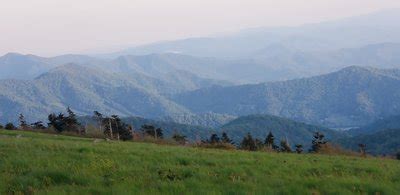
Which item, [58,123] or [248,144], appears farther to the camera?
[58,123]

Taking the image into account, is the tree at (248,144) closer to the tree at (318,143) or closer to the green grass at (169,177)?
the tree at (318,143)

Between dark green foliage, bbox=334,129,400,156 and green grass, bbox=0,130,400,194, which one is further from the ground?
green grass, bbox=0,130,400,194

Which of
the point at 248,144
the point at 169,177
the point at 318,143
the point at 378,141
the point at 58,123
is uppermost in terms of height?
the point at 58,123

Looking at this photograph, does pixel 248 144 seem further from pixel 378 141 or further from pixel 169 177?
pixel 378 141

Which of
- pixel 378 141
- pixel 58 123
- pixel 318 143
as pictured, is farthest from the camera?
pixel 378 141

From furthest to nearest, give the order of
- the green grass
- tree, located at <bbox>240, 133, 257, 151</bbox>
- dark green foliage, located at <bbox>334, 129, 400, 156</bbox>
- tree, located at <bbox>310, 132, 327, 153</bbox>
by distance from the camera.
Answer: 1. dark green foliage, located at <bbox>334, 129, 400, 156</bbox>
2. tree, located at <bbox>310, 132, 327, 153</bbox>
3. tree, located at <bbox>240, 133, 257, 151</bbox>
4. the green grass

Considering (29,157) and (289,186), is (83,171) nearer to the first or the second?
(29,157)

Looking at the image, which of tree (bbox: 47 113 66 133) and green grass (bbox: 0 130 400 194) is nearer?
green grass (bbox: 0 130 400 194)

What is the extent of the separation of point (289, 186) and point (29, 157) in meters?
7.41

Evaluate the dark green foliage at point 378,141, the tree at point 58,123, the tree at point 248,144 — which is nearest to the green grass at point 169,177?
the tree at point 248,144

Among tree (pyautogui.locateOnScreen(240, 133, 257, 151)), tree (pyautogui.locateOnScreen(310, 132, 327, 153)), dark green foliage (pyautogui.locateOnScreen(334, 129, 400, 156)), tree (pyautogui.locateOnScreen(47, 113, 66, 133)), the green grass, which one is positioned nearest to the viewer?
the green grass

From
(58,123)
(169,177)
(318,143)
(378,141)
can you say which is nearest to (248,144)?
(318,143)

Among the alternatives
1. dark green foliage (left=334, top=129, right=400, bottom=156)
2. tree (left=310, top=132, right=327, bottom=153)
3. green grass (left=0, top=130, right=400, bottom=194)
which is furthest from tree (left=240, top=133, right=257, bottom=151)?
dark green foliage (left=334, top=129, right=400, bottom=156)

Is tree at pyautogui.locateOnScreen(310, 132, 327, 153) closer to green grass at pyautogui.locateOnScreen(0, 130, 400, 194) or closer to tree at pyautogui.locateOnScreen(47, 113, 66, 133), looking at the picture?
tree at pyautogui.locateOnScreen(47, 113, 66, 133)
